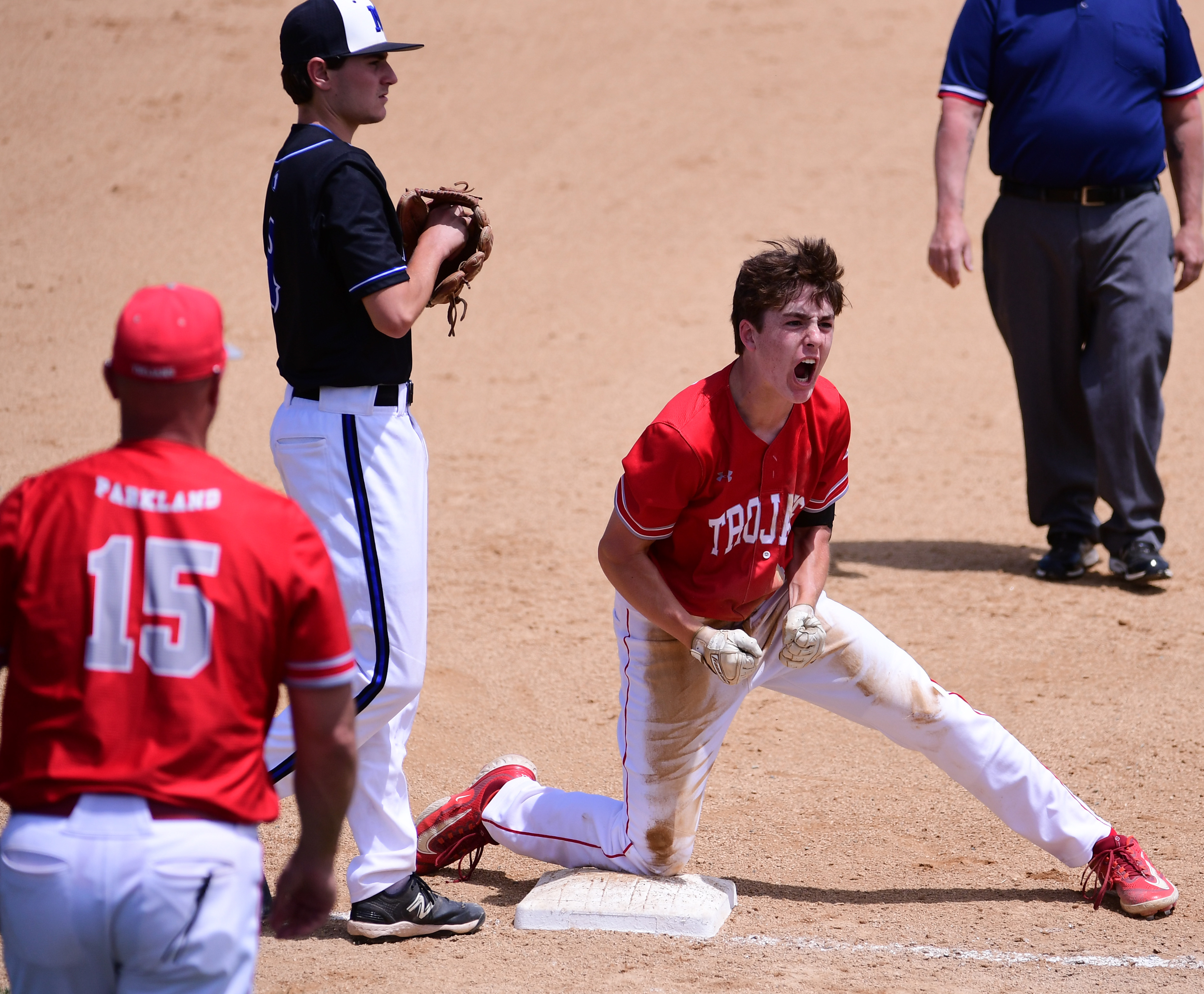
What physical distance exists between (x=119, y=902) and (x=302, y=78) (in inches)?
87.1

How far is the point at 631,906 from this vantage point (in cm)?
372

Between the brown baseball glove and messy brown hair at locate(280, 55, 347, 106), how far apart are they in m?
0.36

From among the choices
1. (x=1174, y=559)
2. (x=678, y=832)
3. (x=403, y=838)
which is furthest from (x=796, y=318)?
(x=1174, y=559)

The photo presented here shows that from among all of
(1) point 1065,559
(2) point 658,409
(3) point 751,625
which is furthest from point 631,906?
(2) point 658,409

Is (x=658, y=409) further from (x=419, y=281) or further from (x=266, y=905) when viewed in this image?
(x=266, y=905)

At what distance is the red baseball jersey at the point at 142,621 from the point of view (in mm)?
2043

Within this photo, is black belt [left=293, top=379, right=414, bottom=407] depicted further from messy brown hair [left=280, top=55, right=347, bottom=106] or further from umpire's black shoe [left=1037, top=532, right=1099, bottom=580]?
umpire's black shoe [left=1037, top=532, right=1099, bottom=580]

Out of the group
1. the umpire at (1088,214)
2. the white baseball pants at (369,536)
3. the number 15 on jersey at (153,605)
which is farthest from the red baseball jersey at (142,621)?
the umpire at (1088,214)

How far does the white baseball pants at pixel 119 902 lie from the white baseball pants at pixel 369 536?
1.24 meters

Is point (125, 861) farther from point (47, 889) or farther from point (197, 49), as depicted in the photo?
point (197, 49)

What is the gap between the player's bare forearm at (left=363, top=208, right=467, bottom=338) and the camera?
330 cm

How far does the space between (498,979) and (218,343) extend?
188 centimetres

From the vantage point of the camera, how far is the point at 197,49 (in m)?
15.4

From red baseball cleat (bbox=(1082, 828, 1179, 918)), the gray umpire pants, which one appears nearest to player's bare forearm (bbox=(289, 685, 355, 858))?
red baseball cleat (bbox=(1082, 828, 1179, 918))
